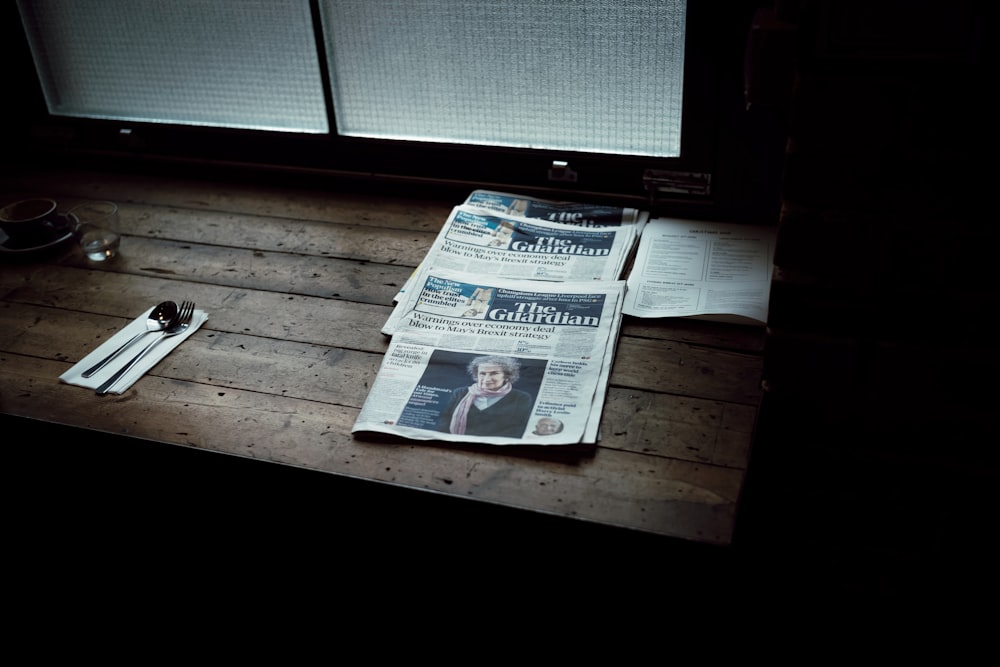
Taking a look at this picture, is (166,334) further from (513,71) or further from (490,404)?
(513,71)

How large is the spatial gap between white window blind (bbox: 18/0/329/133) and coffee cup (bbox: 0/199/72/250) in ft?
1.05

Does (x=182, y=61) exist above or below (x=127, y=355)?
above

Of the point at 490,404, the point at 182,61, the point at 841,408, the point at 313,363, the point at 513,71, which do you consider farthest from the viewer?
the point at 182,61

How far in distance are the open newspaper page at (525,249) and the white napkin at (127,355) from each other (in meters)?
0.32

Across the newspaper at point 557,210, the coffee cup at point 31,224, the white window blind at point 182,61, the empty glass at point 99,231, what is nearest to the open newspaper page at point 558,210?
the newspaper at point 557,210

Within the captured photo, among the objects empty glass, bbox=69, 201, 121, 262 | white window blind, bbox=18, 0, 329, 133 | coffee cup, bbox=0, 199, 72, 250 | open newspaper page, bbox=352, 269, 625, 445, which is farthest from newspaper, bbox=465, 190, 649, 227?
coffee cup, bbox=0, 199, 72, 250

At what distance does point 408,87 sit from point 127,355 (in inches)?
26.2

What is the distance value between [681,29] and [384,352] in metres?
0.67

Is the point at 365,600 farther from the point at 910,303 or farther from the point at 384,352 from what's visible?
the point at 910,303

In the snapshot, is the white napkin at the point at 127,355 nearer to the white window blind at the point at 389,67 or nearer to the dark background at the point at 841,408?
the dark background at the point at 841,408

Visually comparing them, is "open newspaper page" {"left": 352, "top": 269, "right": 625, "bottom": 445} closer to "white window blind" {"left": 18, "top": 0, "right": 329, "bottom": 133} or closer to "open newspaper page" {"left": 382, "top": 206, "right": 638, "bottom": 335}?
"open newspaper page" {"left": 382, "top": 206, "right": 638, "bottom": 335}

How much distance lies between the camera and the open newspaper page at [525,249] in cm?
141

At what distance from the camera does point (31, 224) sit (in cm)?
154

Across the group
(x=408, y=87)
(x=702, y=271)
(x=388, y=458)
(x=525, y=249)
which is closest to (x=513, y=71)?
(x=408, y=87)
